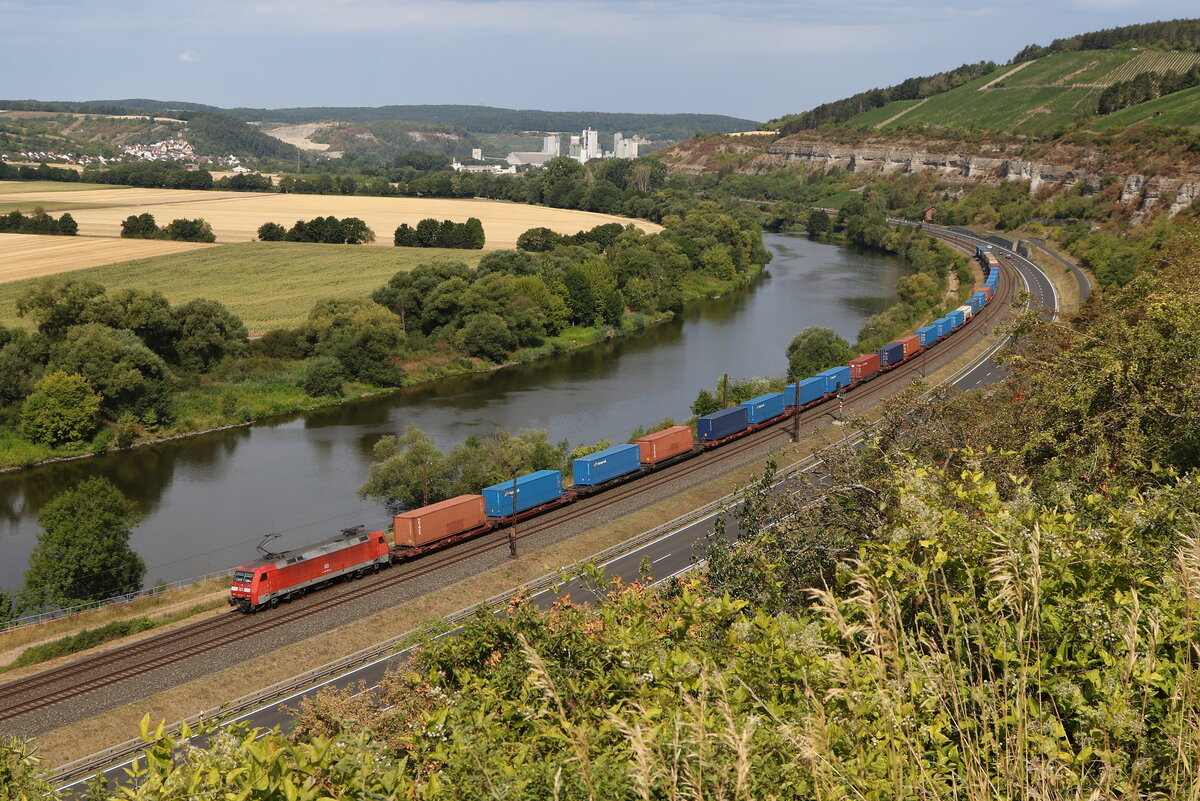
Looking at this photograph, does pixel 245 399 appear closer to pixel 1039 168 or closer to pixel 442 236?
pixel 442 236

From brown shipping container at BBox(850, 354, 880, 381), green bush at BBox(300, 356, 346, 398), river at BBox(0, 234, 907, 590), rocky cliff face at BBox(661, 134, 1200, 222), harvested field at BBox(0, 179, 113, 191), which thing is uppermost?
rocky cliff face at BBox(661, 134, 1200, 222)

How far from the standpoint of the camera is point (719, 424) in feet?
159

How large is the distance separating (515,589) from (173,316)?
141 feet

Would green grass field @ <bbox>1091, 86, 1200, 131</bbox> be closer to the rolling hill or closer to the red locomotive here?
the rolling hill

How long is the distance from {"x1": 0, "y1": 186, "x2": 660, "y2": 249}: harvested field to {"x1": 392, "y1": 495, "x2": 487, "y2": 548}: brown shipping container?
82886 millimetres

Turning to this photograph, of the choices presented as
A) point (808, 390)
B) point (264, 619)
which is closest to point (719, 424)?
point (808, 390)

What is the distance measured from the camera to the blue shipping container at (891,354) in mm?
61562

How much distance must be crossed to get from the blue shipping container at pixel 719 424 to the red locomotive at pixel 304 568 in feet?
62.9

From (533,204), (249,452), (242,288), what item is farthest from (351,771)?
(533,204)

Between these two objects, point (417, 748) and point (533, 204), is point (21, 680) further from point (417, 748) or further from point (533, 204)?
point (533, 204)

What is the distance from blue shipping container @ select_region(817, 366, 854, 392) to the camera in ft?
184

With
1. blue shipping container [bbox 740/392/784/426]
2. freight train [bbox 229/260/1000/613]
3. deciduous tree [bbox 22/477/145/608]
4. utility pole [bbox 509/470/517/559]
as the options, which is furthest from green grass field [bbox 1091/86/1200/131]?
deciduous tree [bbox 22/477/145/608]

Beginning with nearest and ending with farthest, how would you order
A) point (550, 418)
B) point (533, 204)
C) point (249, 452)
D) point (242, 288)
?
point (249, 452) → point (550, 418) → point (242, 288) → point (533, 204)

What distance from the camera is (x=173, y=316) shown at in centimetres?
6372
